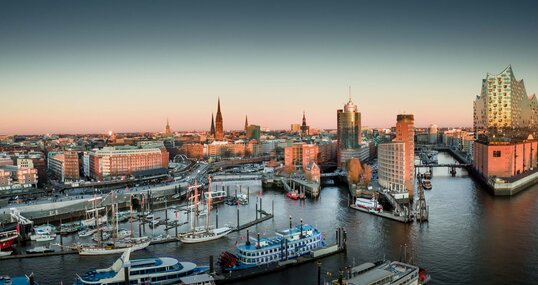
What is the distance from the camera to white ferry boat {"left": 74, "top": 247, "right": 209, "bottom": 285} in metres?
15.7

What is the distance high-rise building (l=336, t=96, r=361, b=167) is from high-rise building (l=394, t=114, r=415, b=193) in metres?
18.3

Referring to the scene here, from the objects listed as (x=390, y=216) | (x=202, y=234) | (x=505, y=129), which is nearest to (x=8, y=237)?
(x=202, y=234)

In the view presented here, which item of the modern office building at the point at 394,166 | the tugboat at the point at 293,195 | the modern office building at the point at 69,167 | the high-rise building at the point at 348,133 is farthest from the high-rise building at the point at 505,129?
the modern office building at the point at 69,167

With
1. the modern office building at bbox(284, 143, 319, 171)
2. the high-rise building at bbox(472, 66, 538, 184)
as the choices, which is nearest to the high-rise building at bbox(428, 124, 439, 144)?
the high-rise building at bbox(472, 66, 538, 184)

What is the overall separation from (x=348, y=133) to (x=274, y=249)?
40734mm

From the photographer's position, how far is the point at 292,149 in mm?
55750

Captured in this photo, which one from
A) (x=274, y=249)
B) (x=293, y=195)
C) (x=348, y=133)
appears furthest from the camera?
(x=348, y=133)

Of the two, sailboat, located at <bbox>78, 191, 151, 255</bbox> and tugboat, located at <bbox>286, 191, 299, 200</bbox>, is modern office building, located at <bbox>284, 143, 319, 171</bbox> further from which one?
sailboat, located at <bbox>78, 191, 151, 255</bbox>

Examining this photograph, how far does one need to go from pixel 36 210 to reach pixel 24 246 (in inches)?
258

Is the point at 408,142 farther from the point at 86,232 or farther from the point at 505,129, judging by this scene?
the point at 505,129

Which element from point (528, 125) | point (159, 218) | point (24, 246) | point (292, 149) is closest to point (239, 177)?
point (292, 149)

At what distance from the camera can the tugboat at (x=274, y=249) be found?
18.5 meters

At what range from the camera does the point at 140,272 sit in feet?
53.8

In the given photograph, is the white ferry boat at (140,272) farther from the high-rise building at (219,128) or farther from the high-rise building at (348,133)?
the high-rise building at (219,128)
